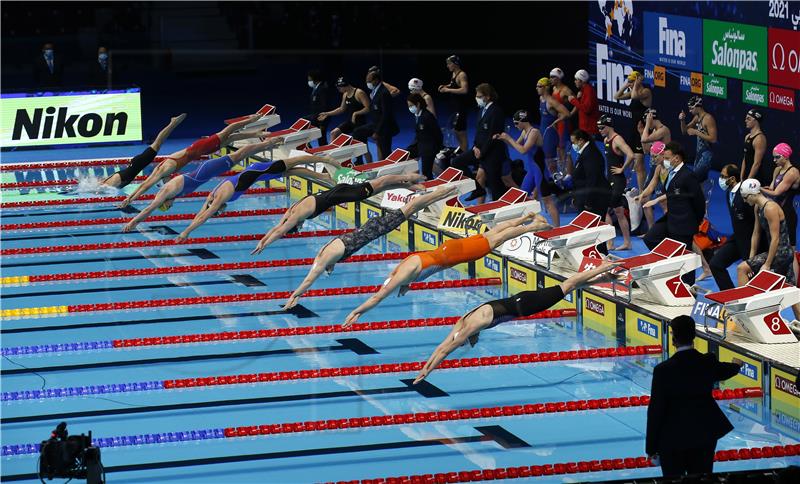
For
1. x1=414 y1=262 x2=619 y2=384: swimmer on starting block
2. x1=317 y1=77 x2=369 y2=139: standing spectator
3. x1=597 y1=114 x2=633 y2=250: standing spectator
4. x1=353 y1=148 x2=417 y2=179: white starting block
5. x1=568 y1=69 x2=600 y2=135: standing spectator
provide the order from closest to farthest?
1. x1=414 y1=262 x2=619 y2=384: swimmer on starting block
2. x1=597 y1=114 x2=633 y2=250: standing spectator
3. x1=353 y1=148 x2=417 y2=179: white starting block
4. x1=568 y1=69 x2=600 y2=135: standing spectator
5. x1=317 y1=77 x2=369 y2=139: standing spectator

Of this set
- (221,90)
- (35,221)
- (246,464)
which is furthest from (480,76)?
(246,464)

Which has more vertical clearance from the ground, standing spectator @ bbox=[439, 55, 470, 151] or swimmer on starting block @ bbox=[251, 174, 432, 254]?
standing spectator @ bbox=[439, 55, 470, 151]

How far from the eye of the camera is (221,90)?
77.4ft

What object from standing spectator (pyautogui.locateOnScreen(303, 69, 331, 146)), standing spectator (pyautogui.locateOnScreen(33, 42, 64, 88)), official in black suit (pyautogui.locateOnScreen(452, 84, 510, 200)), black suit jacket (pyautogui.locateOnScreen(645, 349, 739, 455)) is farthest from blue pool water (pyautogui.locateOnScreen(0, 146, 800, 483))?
standing spectator (pyautogui.locateOnScreen(33, 42, 64, 88))

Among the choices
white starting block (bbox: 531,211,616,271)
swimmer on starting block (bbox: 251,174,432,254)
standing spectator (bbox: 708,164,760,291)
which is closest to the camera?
standing spectator (bbox: 708,164,760,291)

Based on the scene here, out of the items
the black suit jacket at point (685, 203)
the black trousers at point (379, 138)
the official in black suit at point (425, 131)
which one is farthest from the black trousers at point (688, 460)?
the black trousers at point (379, 138)

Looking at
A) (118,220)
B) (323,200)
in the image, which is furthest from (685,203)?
(118,220)

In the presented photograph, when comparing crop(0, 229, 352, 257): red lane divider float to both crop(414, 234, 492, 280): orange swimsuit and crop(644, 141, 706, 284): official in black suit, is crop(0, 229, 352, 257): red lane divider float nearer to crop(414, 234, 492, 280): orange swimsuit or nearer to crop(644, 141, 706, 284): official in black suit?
crop(414, 234, 492, 280): orange swimsuit

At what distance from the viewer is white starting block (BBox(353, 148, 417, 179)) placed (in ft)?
39.4

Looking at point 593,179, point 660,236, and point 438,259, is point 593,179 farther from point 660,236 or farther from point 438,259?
point 438,259

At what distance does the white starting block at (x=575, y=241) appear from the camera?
9.33 m

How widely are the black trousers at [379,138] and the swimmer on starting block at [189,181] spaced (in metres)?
2.53

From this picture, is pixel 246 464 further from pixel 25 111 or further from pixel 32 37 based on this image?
pixel 32 37

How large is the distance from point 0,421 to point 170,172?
4.70 m
